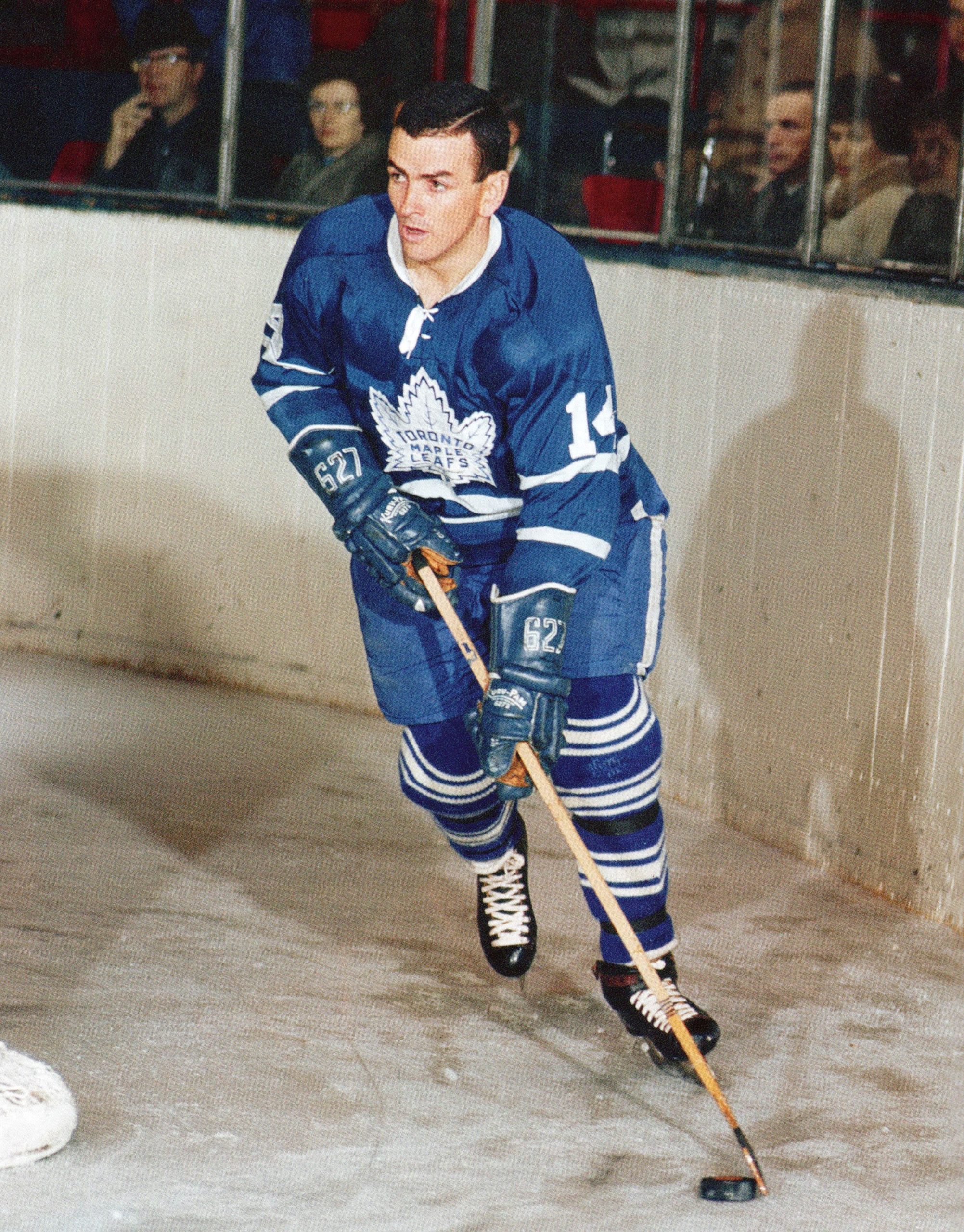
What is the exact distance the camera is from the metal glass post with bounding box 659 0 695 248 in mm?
5137

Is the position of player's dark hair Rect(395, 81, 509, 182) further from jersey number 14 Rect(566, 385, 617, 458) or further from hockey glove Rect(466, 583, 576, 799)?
hockey glove Rect(466, 583, 576, 799)

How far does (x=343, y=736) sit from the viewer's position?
5535 millimetres

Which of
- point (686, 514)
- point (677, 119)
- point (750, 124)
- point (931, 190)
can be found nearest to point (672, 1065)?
point (686, 514)

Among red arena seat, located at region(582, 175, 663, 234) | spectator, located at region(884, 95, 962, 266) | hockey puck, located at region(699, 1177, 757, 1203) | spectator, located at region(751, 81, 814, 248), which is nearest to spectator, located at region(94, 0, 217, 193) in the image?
red arena seat, located at region(582, 175, 663, 234)

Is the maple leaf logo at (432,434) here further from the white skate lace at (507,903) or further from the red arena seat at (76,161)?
the red arena seat at (76,161)

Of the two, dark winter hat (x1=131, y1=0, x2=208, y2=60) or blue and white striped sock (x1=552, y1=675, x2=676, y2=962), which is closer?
blue and white striped sock (x1=552, y1=675, x2=676, y2=962)

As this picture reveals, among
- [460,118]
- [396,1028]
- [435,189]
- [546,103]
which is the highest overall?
[546,103]

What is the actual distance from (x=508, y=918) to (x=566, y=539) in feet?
2.96

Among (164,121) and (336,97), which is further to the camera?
(164,121)

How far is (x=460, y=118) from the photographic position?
3.06m

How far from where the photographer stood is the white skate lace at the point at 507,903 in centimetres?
361

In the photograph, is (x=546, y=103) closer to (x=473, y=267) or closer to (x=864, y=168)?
(x=864, y=168)

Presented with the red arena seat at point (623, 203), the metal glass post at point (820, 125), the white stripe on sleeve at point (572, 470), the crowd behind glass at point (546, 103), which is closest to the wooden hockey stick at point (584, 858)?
the white stripe on sleeve at point (572, 470)

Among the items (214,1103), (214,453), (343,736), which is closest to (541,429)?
(214,1103)
